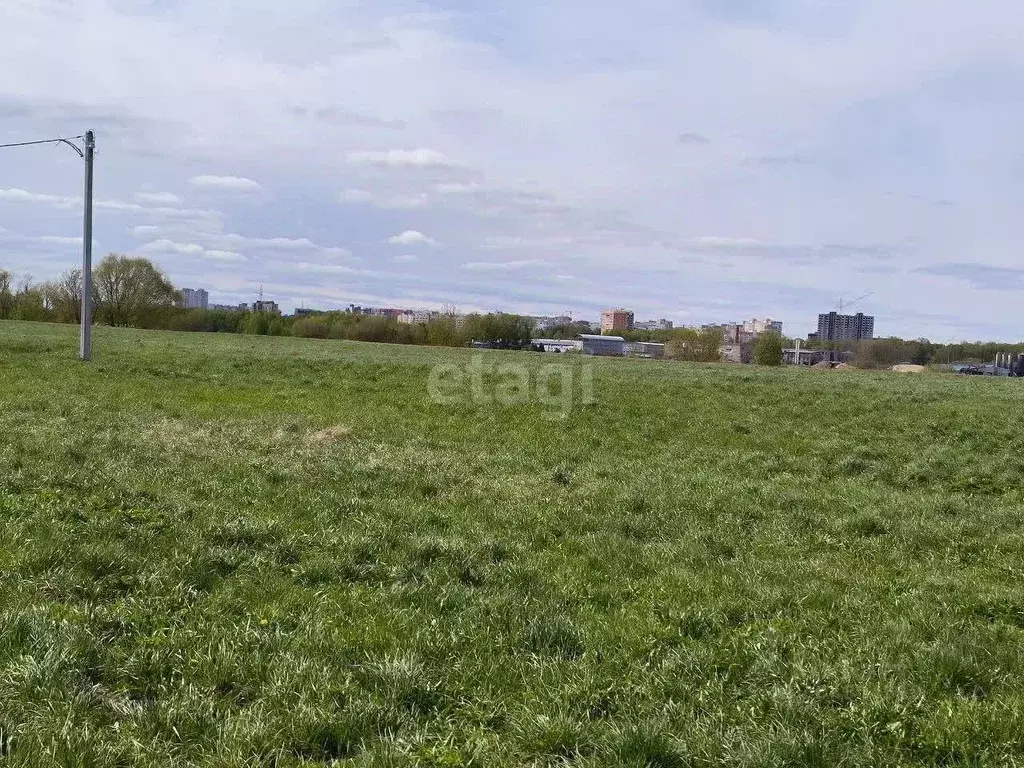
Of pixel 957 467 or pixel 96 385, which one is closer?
pixel 957 467

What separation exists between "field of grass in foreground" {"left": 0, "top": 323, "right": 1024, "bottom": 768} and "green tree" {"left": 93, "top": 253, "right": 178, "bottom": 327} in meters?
85.8

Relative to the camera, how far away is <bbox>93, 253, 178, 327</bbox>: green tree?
9431 centimetres

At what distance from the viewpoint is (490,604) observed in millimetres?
7125

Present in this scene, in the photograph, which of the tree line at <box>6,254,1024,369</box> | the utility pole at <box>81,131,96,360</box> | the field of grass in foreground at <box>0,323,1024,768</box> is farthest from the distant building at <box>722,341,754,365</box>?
the field of grass in foreground at <box>0,323,1024,768</box>

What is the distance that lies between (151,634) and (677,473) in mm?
10499

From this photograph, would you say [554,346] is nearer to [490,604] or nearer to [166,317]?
[166,317]

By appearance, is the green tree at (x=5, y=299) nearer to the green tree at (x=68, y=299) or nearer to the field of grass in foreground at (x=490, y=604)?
the green tree at (x=68, y=299)

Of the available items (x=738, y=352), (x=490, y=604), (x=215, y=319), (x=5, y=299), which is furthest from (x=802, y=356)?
(x=490, y=604)

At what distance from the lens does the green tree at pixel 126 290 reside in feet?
309

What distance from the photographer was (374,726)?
16.3 feet

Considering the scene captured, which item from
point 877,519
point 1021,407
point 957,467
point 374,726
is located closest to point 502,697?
point 374,726

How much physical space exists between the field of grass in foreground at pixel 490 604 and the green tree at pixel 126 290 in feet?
282

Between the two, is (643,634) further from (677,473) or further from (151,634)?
(677,473)

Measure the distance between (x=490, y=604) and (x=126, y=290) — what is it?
A: 98.6 m
